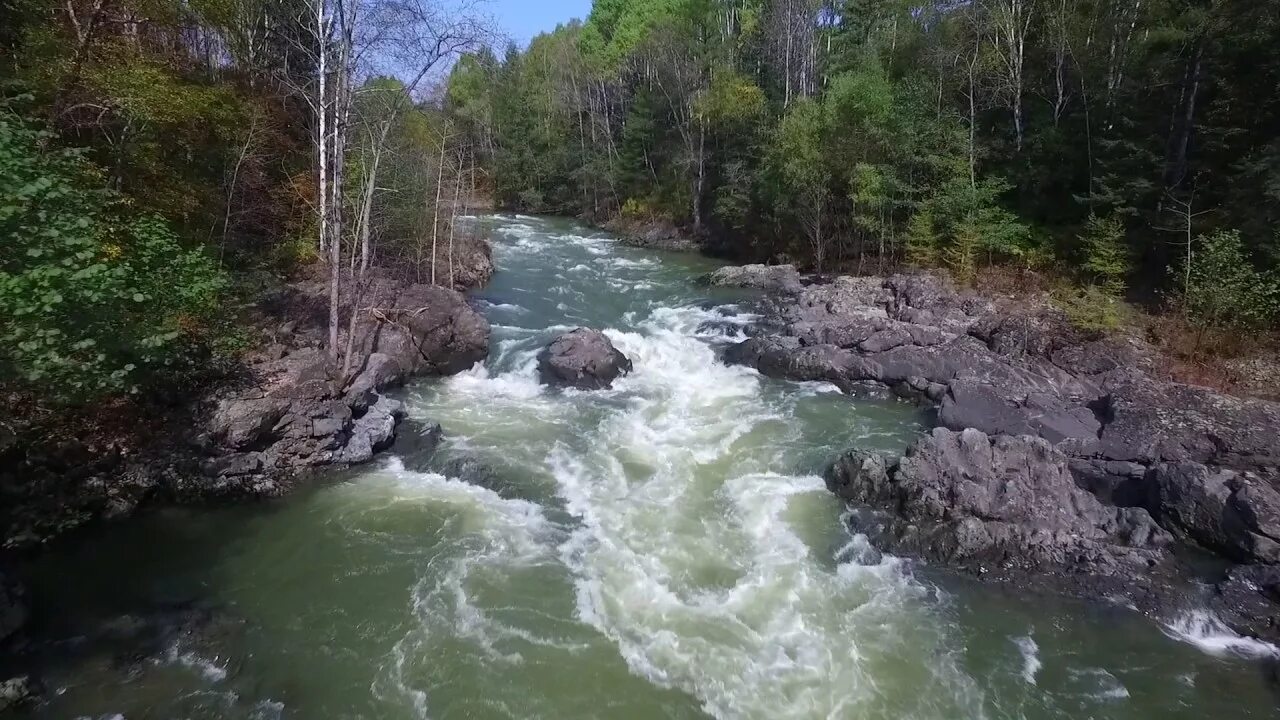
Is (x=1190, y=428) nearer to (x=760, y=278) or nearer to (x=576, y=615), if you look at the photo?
(x=576, y=615)

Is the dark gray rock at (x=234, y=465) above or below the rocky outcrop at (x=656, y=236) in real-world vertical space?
below

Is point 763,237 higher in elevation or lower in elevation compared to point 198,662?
higher

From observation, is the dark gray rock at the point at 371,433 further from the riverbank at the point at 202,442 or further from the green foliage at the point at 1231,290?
the green foliage at the point at 1231,290

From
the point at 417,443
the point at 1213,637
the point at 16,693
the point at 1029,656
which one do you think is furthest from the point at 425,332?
the point at 1213,637

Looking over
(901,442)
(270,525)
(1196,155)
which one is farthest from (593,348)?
(1196,155)

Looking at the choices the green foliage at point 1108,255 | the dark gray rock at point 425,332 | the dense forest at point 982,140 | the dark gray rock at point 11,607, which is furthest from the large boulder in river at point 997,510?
the dark gray rock at point 11,607

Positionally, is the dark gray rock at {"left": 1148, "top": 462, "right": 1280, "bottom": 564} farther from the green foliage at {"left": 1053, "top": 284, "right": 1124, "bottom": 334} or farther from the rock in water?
the rock in water

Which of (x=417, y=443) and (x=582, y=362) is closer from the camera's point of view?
(x=417, y=443)
